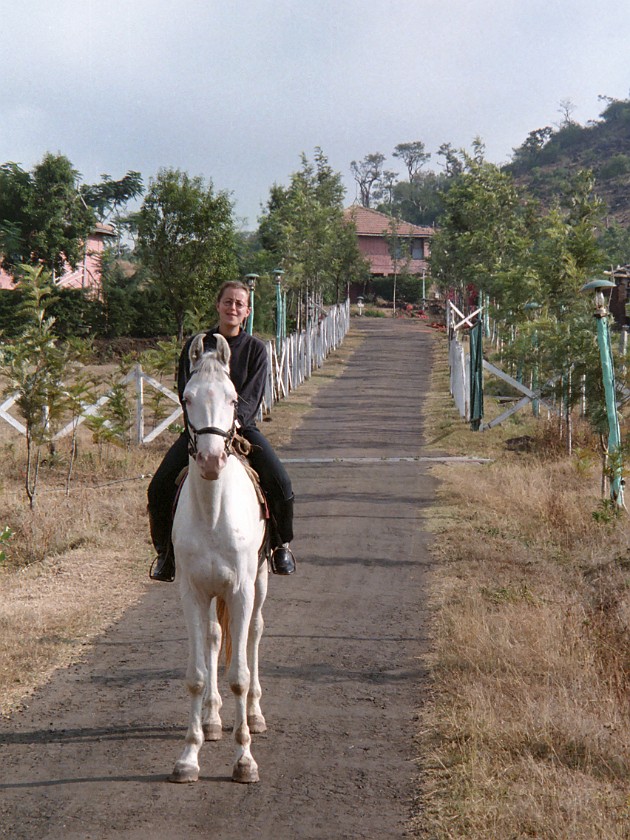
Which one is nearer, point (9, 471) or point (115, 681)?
point (115, 681)

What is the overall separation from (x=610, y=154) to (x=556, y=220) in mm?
125380

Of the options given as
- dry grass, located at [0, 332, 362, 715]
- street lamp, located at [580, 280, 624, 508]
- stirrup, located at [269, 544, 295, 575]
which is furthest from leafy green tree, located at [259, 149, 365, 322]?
stirrup, located at [269, 544, 295, 575]

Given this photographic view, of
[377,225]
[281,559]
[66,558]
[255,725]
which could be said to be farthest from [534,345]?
[377,225]

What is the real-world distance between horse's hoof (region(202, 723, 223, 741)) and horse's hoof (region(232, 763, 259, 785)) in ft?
1.64

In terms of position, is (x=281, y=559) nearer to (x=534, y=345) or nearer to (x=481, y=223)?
(x=534, y=345)

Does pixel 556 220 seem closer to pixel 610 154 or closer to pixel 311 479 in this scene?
pixel 311 479

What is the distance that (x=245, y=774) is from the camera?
5.89m

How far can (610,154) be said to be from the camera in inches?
5605

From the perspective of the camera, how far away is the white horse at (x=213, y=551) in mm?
5621

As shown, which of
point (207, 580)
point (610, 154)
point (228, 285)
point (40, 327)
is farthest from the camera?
point (610, 154)

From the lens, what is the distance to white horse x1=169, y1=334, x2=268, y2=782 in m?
5.62

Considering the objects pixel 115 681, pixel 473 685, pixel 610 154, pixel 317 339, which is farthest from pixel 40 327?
pixel 610 154

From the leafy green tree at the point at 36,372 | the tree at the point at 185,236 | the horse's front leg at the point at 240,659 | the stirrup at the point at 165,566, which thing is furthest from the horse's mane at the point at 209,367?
the tree at the point at 185,236

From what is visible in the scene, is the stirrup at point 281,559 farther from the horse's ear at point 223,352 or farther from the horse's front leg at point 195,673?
the horse's ear at point 223,352
